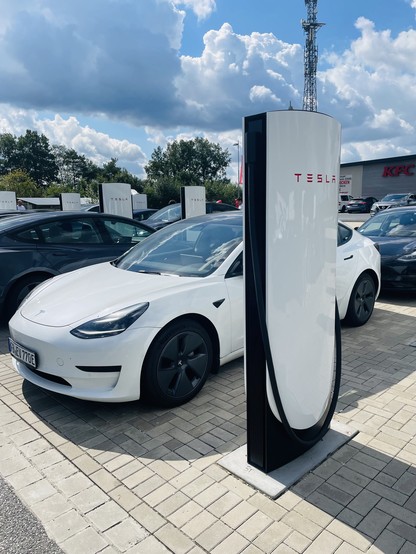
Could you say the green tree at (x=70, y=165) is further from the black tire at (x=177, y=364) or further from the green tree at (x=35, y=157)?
the black tire at (x=177, y=364)

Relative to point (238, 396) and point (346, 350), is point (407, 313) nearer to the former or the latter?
point (346, 350)

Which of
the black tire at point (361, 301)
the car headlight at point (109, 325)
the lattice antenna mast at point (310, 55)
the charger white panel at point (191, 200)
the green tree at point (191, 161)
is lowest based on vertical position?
the black tire at point (361, 301)

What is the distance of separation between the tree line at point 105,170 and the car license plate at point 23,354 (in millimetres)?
43412

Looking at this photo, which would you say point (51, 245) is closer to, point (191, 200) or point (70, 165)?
point (191, 200)

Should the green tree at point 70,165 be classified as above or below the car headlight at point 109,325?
above

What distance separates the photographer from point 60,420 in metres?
3.32

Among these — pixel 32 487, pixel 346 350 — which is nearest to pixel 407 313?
pixel 346 350

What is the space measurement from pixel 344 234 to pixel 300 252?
346cm

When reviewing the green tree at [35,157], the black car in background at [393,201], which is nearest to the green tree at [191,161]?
the green tree at [35,157]

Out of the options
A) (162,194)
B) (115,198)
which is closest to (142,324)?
(115,198)

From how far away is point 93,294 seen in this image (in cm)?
356

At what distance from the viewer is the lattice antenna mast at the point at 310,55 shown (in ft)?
176

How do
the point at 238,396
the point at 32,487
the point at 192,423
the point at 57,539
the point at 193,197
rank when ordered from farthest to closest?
the point at 193,197 < the point at 238,396 < the point at 192,423 < the point at 32,487 < the point at 57,539

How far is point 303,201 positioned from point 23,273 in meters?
4.57
